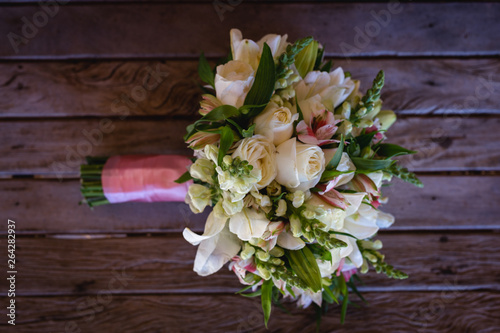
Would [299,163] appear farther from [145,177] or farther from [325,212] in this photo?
[145,177]

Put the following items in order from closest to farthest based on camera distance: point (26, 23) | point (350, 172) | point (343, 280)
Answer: point (350, 172), point (343, 280), point (26, 23)

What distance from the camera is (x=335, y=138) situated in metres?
0.65

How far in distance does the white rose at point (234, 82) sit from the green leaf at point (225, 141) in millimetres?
68

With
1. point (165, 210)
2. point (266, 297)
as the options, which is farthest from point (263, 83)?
point (165, 210)

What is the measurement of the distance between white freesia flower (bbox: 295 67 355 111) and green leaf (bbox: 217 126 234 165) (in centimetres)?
20

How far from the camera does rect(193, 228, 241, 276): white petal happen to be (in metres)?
0.65

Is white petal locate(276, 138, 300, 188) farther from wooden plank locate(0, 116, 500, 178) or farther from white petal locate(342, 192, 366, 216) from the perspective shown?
wooden plank locate(0, 116, 500, 178)

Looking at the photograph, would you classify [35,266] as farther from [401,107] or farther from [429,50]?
[429,50]

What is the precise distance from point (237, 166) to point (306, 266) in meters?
0.26

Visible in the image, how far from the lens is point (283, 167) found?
0.57 meters

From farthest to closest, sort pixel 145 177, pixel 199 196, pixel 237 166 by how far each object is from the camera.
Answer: pixel 145 177
pixel 199 196
pixel 237 166

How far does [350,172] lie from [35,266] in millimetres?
1046

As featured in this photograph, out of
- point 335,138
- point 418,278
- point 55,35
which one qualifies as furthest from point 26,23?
point 418,278

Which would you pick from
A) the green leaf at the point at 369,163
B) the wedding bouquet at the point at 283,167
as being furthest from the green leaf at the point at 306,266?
the green leaf at the point at 369,163
